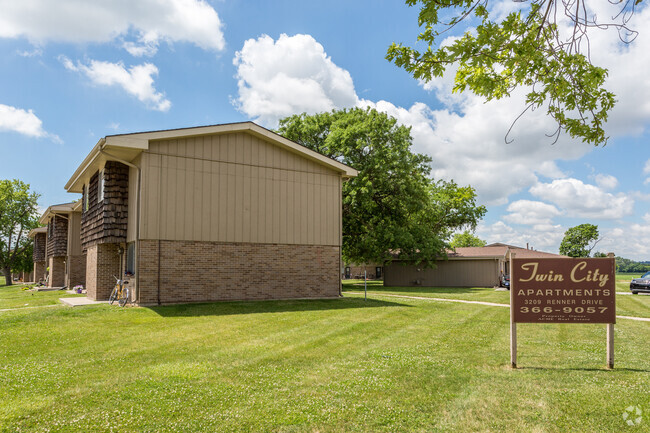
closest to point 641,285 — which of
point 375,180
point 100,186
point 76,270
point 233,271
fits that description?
point 375,180

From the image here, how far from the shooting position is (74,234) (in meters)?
27.5

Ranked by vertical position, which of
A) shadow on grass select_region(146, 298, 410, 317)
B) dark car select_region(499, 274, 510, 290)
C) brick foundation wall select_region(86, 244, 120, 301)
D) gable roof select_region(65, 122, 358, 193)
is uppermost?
gable roof select_region(65, 122, 358, 193)

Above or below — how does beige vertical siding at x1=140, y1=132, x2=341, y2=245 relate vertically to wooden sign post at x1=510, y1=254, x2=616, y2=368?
above

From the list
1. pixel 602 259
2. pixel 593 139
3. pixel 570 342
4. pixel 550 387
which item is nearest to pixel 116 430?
pixel 550 387

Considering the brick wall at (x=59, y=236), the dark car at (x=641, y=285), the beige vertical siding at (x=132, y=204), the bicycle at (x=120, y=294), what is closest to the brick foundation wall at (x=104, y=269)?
the bicycle at (x=120, y=294)

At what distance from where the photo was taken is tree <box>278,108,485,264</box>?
29094 mm

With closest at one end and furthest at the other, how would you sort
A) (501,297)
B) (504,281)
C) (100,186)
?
(100,186)
(501,297)
(504,281)

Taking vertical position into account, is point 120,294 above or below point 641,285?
above

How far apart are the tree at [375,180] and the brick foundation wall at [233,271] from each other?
1061cm

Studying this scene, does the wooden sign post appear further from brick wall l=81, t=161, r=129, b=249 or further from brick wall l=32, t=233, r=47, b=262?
brick wall l=32, t=233, r=47, b=262

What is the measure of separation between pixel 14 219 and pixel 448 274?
143 ft

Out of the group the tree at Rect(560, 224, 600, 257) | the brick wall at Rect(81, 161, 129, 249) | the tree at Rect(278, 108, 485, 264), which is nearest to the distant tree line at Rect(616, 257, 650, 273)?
the tree at Rect(560, 224, 600, 257)

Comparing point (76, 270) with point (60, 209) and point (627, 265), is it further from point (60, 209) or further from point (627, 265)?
point (627, 265)

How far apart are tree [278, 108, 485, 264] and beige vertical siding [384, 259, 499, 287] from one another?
2.78m
